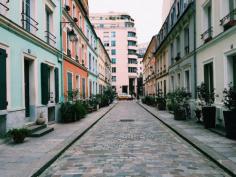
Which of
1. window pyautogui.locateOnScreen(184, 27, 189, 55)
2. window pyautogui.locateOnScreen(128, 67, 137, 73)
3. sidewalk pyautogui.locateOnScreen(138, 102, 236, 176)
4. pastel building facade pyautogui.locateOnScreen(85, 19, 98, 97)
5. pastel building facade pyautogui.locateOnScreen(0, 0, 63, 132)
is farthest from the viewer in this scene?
window pyautogui.locateOnScreen(128, 67, 137, 73)

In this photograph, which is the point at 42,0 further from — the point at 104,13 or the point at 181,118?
the point at 104,13

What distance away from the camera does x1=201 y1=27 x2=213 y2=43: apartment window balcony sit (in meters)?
12.7

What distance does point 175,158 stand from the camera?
674 cm

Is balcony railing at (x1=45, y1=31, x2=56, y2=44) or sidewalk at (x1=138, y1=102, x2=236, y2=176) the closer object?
sidewalk at (x1=138, y1=102, x2=236, y2=176)

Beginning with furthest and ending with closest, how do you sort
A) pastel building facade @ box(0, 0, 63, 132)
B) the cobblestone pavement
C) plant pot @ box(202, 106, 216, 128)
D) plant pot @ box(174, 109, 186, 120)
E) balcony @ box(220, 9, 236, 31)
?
1. plant pot @ box(174, 109, 186, 120)
2. plant pot @ box(202, 106, 216, 128)
3. balcony @ box(220, 9, 236, 31)
4. pastel building facade @ box(0, 0, 63, 132)
5. the cobblestone pavement

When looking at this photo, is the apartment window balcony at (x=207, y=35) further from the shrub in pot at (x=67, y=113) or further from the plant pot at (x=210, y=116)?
the shrub in pot at (x=67, y=113)

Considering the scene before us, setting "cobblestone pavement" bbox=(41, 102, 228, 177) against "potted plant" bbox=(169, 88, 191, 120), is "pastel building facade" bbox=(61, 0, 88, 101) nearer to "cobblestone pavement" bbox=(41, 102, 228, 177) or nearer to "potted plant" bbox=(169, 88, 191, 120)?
"potted plant" bbox=(169, 88, 191, 120)

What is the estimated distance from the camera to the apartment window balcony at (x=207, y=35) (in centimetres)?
1267

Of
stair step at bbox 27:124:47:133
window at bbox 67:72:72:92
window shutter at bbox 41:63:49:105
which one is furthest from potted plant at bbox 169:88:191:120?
stair step at bbox 27:124:47:133

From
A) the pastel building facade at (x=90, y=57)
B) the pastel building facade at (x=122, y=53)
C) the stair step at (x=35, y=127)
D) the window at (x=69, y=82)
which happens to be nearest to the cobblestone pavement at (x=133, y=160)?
the stair step at (x=35, y=127)

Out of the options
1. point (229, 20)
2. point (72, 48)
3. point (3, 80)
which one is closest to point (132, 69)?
point (72, 48)

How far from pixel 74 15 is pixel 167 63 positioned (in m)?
9.68

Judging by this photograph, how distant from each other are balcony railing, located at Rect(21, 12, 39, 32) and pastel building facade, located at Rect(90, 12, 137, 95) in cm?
6395

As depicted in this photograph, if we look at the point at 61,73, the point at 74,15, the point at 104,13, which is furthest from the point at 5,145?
the point at 104,13
